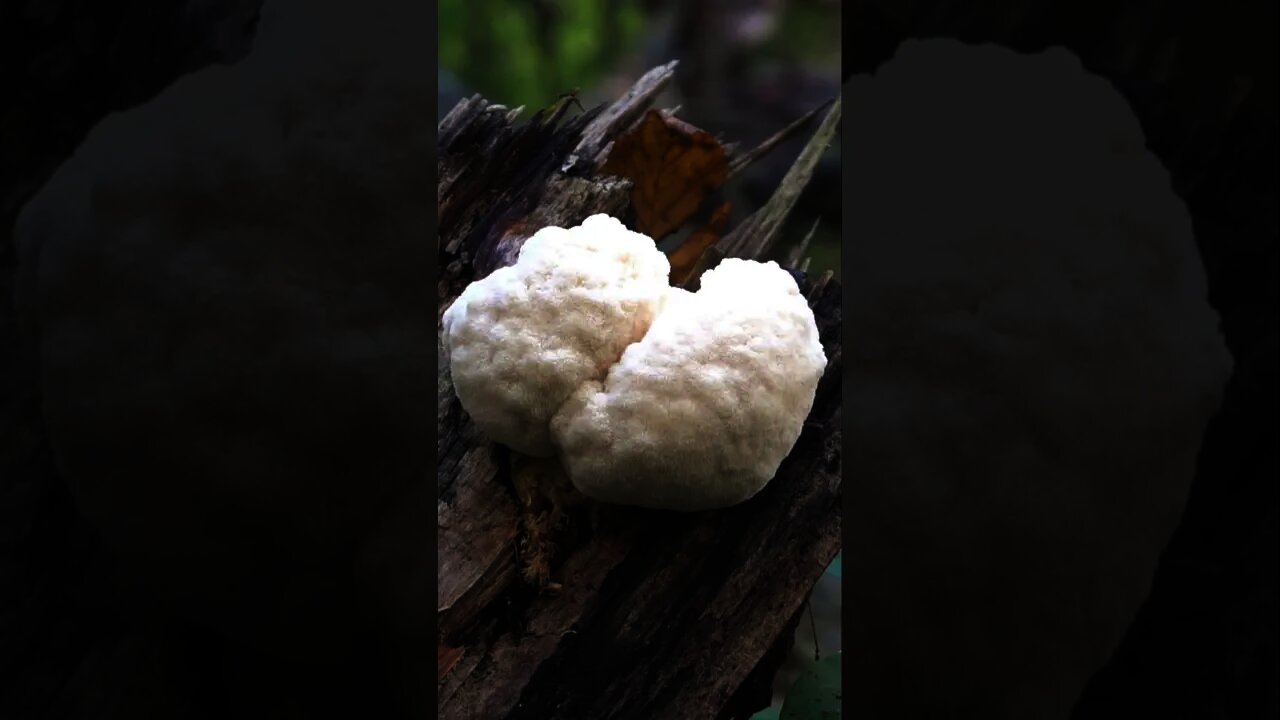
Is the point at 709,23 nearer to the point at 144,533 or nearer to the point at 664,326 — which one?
the point at 664,326

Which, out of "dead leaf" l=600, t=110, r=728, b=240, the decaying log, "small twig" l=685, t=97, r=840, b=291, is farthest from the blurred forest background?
the decaying log

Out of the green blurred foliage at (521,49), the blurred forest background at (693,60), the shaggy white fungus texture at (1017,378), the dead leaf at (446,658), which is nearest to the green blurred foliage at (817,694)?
the shaggy white fungus texture at (1017,378)

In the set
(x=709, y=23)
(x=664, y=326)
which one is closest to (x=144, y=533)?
(x=664, y=326)

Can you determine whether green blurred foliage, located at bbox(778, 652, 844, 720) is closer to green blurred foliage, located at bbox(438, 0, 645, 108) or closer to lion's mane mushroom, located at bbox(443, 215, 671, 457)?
lion's mane mushroom, located at bbox(443, 215, 671, 457)

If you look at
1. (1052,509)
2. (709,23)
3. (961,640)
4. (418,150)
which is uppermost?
(418,150)

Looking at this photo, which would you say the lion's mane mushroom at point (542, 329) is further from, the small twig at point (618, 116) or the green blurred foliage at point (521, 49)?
Answer: the green blurred foliage at point (521, 49)

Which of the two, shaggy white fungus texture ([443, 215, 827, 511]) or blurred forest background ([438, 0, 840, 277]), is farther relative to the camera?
blurred forest background ([438, 0, 840, 277])
